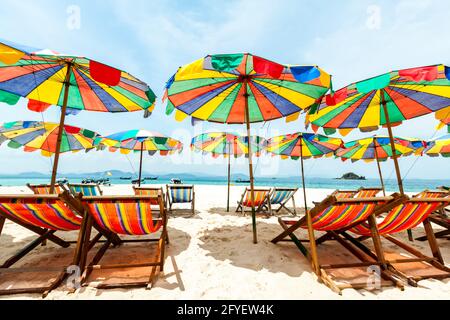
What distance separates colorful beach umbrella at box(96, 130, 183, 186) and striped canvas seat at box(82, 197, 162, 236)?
9.13ft

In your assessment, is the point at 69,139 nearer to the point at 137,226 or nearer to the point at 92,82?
the point at 92,82

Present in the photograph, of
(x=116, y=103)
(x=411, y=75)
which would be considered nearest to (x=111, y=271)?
(x=116, y=103)

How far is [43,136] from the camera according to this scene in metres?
5.65

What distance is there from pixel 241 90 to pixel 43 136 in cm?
638

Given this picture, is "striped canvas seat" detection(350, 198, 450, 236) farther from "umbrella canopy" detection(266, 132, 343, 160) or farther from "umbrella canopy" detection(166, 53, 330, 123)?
"umbrella canopy" detection(266, 132, 343, 160)

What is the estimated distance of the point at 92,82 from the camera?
10.4ft

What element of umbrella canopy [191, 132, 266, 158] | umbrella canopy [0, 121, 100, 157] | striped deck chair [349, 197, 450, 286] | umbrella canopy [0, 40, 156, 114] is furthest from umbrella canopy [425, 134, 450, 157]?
umbrella canopy [0, 121, 100, 157]

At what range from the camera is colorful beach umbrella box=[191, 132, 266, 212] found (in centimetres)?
584

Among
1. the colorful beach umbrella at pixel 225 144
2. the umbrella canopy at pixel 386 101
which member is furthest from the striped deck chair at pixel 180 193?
the umbrella canopy at pixel 386 101

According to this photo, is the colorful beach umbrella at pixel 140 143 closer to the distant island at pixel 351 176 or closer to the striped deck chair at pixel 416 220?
the striped deck chair at pixel 416 220

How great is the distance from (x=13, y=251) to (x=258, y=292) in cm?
358

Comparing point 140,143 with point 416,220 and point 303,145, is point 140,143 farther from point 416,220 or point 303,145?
Answer: point 416,220

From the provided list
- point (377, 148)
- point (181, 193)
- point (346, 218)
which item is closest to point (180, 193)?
point (181, 193)

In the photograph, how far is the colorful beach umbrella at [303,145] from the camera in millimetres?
5367
